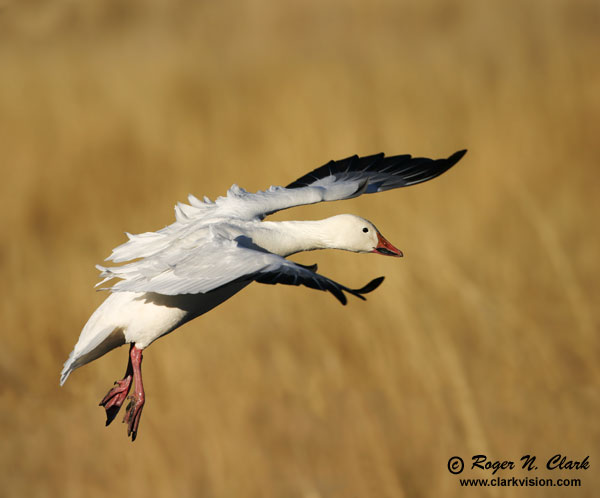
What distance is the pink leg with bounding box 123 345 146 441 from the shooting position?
18.1 feet

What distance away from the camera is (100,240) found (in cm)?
923

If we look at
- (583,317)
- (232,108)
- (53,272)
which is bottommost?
(583,317)

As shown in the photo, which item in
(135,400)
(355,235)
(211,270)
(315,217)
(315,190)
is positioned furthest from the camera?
(315,217)

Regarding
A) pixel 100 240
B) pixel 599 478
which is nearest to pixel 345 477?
pixel 599 478

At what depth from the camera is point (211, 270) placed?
16.1 feet

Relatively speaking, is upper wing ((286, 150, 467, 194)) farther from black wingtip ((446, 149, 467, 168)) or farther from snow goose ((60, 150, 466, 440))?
black wingtip ((446, 149, 467, 168))

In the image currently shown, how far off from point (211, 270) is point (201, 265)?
8 centimetres

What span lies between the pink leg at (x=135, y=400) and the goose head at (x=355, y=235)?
1196 millimetres

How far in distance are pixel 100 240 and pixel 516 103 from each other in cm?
394

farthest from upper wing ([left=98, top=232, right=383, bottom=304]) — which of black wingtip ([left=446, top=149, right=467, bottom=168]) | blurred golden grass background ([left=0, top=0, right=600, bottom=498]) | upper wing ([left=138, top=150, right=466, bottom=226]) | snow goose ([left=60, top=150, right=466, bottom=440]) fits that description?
blurred golden grass background ([left=0, top=0, right=600, bottom=498])

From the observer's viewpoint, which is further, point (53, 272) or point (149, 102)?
point (149, 102)

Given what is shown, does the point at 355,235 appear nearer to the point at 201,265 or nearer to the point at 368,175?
the point at 368,175

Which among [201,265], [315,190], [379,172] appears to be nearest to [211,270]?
[201,265]

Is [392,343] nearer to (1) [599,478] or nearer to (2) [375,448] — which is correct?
(2) [375,448]
